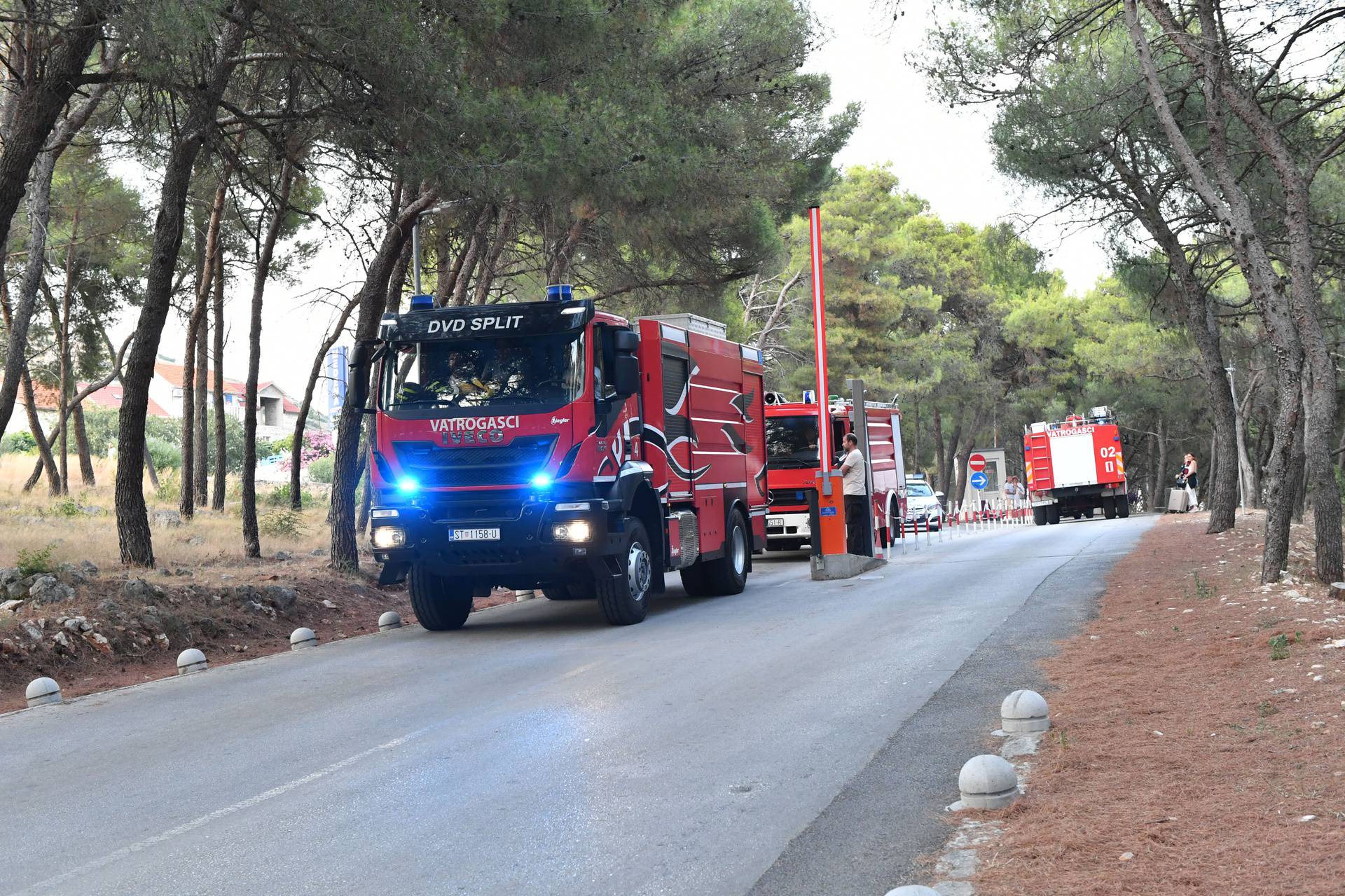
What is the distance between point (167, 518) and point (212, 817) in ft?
64.4

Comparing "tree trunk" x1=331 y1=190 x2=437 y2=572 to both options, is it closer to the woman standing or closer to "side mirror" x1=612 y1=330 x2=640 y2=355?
"side mirror" x1=612 y1=330 x2=640 y2=355

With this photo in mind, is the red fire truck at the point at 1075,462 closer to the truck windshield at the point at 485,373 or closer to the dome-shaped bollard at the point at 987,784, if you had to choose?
the truck windshield at the point at 485,373

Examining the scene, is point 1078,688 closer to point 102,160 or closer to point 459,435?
point 459,435

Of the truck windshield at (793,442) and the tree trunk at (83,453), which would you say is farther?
the tree trunk at (83,453)

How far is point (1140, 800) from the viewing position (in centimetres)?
575

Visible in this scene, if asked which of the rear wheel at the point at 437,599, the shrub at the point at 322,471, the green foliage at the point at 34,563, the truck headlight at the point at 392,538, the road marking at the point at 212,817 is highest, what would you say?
the shrub at the point at 322,471

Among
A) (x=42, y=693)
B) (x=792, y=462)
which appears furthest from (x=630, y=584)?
(x=792, y=462)

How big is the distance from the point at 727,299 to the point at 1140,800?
85.1 ft

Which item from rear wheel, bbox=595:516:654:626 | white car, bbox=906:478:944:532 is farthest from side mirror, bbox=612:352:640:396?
white car, bbox=906:478:944:532

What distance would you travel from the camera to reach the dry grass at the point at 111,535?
58.3 ft

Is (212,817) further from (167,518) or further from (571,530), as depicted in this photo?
(167,518)

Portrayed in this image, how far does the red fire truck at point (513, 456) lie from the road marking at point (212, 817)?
493 cm

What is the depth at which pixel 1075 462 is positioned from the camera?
42812mm

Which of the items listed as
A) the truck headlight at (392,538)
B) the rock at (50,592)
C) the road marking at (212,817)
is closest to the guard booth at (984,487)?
the truck headlight at (392,538)
